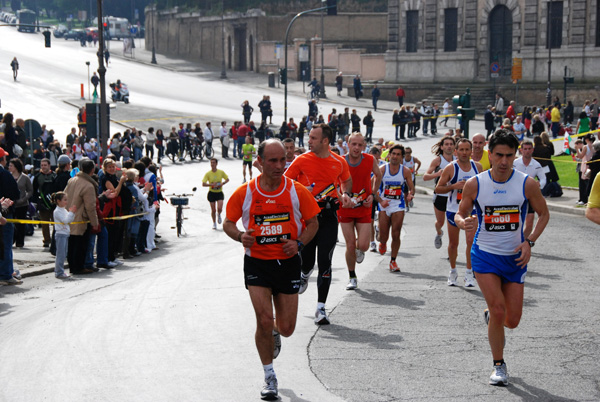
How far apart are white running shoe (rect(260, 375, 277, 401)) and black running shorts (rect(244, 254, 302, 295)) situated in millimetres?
724

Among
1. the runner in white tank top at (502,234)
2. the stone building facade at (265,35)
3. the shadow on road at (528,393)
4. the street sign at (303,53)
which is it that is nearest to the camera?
the shadow on road at (528,393)

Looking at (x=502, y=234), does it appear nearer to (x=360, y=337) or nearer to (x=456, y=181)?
(x=360, y=337)

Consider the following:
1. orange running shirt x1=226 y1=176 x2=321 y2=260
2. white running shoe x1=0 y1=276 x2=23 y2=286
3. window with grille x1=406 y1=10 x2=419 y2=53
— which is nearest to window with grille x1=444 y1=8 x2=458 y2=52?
window with grille x1=406 y1=10 x2=419 y2=53

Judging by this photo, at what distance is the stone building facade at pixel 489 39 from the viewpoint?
177 feet

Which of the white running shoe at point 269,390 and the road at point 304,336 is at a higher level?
the white running shoe at point 269,390

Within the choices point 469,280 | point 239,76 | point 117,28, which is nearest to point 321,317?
point 469,280

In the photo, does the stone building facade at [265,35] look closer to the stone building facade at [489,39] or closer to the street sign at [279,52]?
the street sign at [279,52]

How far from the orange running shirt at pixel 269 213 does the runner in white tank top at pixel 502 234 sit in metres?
1.42

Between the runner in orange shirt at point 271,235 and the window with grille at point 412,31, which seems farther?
the window with grille at point 412,31

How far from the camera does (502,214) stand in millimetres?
7707

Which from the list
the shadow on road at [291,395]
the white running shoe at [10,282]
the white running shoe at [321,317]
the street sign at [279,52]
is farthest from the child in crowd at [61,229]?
the street sign at [279,52]

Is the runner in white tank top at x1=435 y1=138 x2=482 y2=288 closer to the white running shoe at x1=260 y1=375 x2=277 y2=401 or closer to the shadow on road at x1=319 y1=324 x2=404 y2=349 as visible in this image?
the shadow on road at x1=319 y1=324 x2=404 y2=349

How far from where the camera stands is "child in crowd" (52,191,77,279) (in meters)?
14.5

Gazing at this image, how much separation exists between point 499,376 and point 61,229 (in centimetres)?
905
